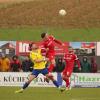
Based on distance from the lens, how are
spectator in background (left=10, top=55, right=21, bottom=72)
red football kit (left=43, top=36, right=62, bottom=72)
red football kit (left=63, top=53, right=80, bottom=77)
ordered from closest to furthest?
1. red football kit (left=43, top=36, right=62, bottom=72)
2. red football kit (left=63, top=53, right=80, bottom=77)
3. spectator in background (left=10, top=55, right=21, bottom=72)

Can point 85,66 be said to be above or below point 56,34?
below

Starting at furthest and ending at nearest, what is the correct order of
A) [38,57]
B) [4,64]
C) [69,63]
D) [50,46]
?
[4,64] < [69,63] < [50,46] < [38,57]

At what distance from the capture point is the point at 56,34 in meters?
40.8

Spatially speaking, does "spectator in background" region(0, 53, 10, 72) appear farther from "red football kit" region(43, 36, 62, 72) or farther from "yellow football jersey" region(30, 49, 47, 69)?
"yellow football jersey" region(30, 49, 47, 69)

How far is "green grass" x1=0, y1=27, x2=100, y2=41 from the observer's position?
40594 mm

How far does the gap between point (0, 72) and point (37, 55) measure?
7148 mm

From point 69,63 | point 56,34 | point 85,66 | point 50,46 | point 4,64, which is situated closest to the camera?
point 50,46

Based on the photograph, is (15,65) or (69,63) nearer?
(69,63)

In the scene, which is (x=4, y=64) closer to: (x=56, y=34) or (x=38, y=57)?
(x=38, y=57)

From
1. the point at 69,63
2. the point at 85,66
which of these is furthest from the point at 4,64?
the point at 69,63

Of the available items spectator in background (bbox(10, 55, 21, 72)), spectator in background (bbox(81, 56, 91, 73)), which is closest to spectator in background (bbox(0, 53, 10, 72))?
spectator in background (bbox(10, 55, 21, 72))

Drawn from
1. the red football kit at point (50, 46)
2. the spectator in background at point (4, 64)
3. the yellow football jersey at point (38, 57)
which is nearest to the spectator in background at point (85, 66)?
the spectator in background at point (4, 64)

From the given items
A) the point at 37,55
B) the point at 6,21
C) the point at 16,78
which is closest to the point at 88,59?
the point at 16,78

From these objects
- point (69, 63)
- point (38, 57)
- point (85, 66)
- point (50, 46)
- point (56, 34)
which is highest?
point (56, 34)
